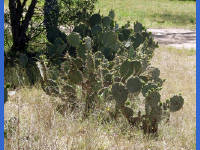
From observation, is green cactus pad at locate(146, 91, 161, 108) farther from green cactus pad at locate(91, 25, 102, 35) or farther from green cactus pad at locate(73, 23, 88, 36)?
green cactus pad at locate(73, 23, 88, 36)

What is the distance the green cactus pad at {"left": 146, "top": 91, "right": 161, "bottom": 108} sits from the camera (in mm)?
3793

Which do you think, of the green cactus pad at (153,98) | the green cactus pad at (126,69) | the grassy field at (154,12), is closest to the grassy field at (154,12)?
the grassy field at (154,12)

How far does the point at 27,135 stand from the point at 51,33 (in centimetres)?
269

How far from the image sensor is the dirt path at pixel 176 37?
11.1 meters

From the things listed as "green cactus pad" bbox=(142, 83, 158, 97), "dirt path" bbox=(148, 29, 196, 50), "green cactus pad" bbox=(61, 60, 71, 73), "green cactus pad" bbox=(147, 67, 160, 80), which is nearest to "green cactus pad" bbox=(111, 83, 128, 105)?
"green cactus pad" bbox=(142, 83, 158, 97)

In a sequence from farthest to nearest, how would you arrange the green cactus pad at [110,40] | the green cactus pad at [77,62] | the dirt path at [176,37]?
1. the dirt path at [176,37]
2. the green cactus pad at [110,40]
3. the green cactus pad at [77,62]

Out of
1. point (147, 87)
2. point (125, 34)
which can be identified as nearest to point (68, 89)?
point (147, 87)

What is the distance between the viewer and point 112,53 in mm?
5738

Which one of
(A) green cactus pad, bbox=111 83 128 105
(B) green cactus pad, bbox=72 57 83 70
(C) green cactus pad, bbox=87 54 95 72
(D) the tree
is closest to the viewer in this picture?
(A) green cactus pad, bbox=111 83 128 105

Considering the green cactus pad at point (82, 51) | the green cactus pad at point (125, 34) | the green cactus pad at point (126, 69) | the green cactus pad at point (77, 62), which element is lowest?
the green cactus pad at point (126, 69)

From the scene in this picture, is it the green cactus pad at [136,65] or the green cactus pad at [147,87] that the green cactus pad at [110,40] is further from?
the green cactus pad at [147,87]

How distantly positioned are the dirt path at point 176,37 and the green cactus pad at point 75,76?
22.4ft

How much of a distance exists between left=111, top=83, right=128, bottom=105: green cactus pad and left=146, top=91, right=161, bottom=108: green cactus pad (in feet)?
0.76

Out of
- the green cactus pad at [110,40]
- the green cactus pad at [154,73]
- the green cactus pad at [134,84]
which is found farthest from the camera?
the green cactus pad at [110,40]
